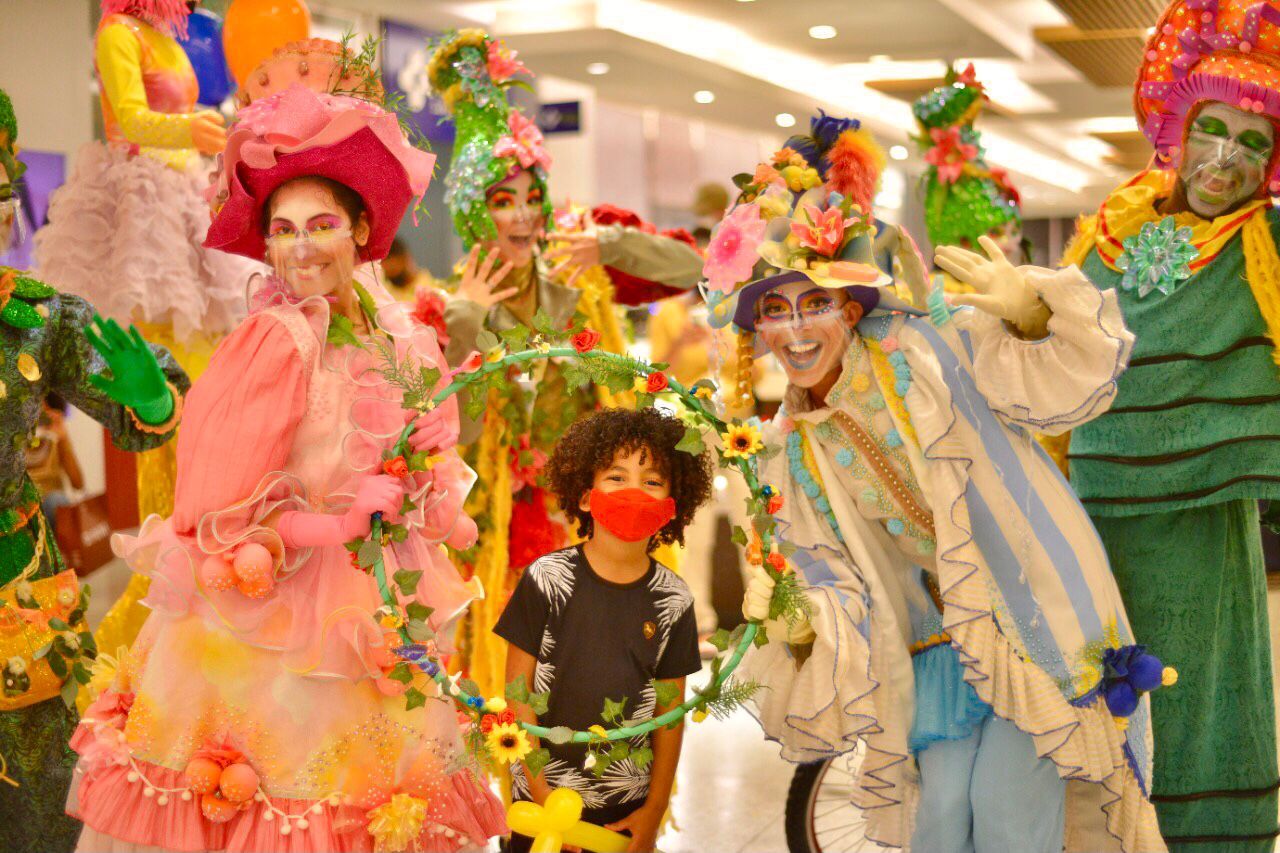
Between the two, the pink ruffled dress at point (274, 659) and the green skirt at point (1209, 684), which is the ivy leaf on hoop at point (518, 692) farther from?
the green skirt at point (1209, 684)

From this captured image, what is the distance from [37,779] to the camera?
298cm

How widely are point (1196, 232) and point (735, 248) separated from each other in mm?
1267

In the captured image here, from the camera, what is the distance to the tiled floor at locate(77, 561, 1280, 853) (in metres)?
4.04

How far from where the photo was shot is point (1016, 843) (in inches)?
109

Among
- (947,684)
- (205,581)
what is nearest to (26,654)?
(205,581)

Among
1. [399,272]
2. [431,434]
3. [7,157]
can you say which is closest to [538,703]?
[431,434]

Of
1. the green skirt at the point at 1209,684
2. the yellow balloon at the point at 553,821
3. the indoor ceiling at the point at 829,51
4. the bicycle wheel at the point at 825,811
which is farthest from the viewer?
the indoor ceiling at the point at 829,51

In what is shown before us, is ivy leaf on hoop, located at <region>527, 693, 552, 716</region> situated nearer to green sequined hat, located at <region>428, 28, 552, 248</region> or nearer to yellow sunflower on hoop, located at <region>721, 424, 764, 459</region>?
yellow sunflower on hoop, located at <region>721, 424, 764, 459</region>

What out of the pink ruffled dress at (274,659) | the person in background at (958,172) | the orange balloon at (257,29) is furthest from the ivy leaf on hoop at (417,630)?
the person in background at (958,172)

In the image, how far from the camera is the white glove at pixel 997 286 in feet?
8.90

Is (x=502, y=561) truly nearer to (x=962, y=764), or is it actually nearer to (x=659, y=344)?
(x=962, y=764)

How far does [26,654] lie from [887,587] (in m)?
1.91

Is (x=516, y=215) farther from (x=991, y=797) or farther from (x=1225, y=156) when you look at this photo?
(x=991, y=797)

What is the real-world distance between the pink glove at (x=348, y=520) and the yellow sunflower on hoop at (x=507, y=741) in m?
0.43
